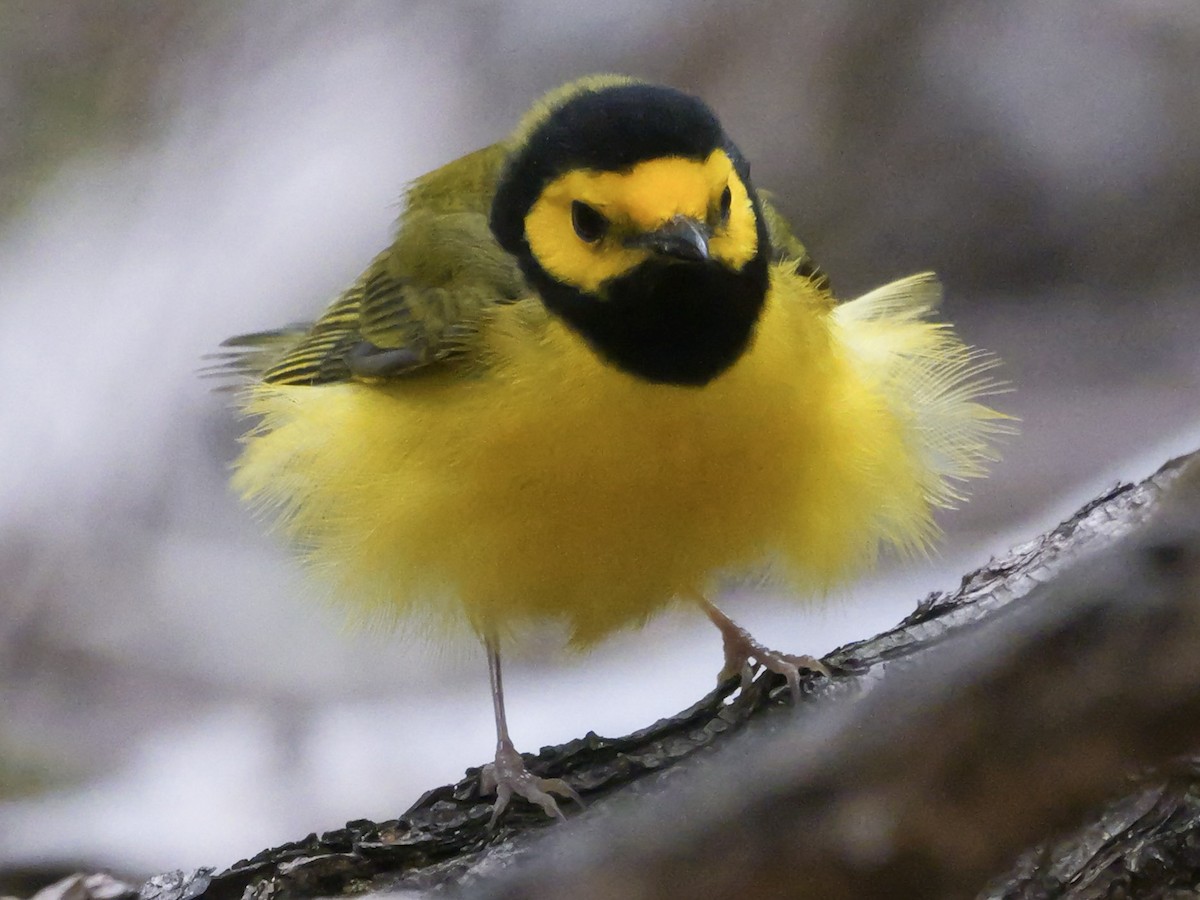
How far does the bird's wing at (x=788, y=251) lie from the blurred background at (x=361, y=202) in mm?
876

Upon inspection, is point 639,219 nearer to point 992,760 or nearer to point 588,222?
point 588,222

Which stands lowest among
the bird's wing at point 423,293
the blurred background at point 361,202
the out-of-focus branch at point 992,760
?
the out-of-focus branch at point 992,760

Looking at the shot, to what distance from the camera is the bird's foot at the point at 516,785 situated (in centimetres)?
145

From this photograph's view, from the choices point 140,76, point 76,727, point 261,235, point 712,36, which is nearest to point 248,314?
point 261,235

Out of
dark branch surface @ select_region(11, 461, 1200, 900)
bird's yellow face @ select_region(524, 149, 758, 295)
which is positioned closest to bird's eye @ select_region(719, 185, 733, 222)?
bird's yellow face @ select_region(524, 149, 758, 295)

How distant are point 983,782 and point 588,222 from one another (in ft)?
2.25

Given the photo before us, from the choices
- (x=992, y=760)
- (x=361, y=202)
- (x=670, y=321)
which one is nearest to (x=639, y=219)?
(x=670, y=321)

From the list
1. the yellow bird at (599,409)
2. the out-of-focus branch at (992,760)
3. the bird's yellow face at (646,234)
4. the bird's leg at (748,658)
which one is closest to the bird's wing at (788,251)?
the yellow bird at (599,409)

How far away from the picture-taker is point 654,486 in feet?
4.77

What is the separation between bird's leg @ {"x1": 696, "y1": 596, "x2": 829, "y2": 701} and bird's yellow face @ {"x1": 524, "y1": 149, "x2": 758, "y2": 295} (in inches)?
18.5

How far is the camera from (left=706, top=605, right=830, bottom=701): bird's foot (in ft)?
5.03

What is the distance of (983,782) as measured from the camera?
127 centimetres

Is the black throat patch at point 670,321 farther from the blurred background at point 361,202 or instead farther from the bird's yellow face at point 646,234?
the blurred background at point 361,202

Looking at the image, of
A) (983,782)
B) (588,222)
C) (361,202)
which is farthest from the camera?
(361,202)
